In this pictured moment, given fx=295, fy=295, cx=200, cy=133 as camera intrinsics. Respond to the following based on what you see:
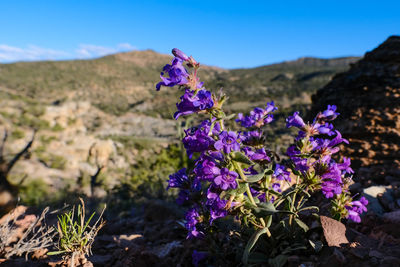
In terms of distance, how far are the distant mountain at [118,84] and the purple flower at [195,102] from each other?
30.3m

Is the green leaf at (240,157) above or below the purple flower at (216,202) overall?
above

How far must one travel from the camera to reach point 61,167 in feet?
31.9

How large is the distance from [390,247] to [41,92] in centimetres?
4496

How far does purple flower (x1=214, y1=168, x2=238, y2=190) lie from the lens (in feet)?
6.36

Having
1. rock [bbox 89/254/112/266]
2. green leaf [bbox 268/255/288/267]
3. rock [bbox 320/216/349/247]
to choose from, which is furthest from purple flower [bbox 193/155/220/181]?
rock [bbox 89/254/112/266]

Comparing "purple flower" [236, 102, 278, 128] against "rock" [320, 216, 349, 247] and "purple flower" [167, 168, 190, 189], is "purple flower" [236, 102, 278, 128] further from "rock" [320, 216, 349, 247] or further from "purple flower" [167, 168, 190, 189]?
"rock" [320, 216, 349, 247]

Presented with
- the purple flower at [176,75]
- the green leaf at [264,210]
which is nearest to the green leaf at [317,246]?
the green leaf at [264,210]

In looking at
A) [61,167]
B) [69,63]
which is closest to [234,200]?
[61,167]

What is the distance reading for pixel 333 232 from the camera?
241 cm

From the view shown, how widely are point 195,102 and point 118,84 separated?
178 feet

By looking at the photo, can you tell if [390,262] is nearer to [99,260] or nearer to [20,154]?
[99,260]

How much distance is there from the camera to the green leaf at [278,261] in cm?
226

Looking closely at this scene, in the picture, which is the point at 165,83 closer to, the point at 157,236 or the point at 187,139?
the point at 187,139

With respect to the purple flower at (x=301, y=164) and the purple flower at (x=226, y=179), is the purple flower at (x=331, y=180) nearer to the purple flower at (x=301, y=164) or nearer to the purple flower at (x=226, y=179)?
the purple flower at (x=301, y=164)
